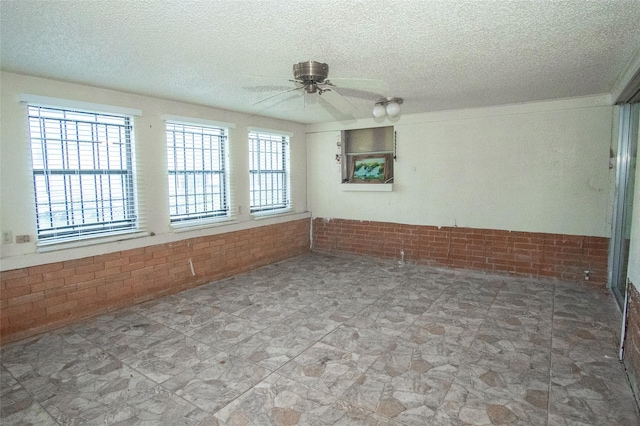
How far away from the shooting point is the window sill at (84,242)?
12.0ft

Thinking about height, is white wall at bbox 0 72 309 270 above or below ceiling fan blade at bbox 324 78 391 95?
below

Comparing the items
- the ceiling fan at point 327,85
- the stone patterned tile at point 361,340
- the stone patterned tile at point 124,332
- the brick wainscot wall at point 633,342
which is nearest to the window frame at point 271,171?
the ceiling fan at point 327,85

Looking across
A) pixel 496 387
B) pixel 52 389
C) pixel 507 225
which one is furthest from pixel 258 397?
pixel 507 225

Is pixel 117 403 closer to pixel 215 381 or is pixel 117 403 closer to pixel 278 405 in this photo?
pixel 215 381

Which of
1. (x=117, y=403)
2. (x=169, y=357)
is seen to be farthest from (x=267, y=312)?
(x=117, y=403)

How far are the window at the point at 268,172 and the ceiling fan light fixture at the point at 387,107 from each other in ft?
7.47

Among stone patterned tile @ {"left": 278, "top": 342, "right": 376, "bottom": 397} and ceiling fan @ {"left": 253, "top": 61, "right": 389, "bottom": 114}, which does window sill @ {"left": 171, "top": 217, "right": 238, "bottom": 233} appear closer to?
ceiling fan @ {"left": 253, "top": 61, "right": 389, "bottom": 114}

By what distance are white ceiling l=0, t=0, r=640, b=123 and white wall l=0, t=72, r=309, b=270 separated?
218 millimetres

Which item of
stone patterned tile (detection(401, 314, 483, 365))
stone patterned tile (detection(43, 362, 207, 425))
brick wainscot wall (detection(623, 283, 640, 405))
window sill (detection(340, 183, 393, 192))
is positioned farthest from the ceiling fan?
brick wainscot wall (detection(623, 283, 640, 405))

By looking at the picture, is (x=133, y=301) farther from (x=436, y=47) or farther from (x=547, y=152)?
(x=547, y=152)

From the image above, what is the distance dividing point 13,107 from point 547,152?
6.45 meters

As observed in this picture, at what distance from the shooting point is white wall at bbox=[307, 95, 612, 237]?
4750mm

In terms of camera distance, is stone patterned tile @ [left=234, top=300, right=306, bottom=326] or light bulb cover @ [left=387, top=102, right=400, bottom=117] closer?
stone patterned tile @ [left=234, top=300, right=306, bottom=326]

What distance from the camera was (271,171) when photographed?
6.51m
